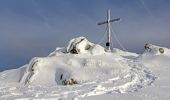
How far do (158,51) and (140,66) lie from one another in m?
3.12

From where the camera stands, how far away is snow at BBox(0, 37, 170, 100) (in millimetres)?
16984

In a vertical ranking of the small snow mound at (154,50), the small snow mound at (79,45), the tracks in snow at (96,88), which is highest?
the small snow mound at (79,45)

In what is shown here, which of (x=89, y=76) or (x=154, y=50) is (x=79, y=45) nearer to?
(x=154, y=50)

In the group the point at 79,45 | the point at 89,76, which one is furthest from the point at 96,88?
the point at 79,45

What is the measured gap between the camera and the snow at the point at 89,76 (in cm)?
1698

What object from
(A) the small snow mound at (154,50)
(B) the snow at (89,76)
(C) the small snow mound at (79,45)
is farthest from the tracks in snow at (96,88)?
(C) the small snow mound at (79,45)

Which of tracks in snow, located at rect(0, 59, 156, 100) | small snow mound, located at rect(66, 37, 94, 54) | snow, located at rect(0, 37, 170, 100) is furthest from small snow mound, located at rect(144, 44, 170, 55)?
small snow mound, located at rect(66, 37, 94, 54)

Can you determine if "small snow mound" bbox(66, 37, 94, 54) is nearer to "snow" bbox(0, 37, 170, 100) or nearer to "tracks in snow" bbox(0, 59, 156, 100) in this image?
"snow" bbox(0, 37, 170, 100)

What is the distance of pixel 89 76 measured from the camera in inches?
Answer: 904

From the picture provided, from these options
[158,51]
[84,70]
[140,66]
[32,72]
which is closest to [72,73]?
[84,70]

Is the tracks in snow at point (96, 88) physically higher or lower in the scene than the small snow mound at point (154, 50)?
lower

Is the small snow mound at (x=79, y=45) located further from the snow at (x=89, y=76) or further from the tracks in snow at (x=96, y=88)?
the tracks in snow at (x=96, y=88)

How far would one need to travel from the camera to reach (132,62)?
26.6 meters

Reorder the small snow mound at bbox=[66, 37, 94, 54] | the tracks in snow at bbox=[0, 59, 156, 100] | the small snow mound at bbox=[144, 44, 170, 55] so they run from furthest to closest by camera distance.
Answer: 1. the small snow mound at bbox=[66, 37, 94, 54]
2. the small snow mound at bbox=[144, 44, 170, 55]
3. the tracks in snow at bbox=[0, 59, 156, 100]
